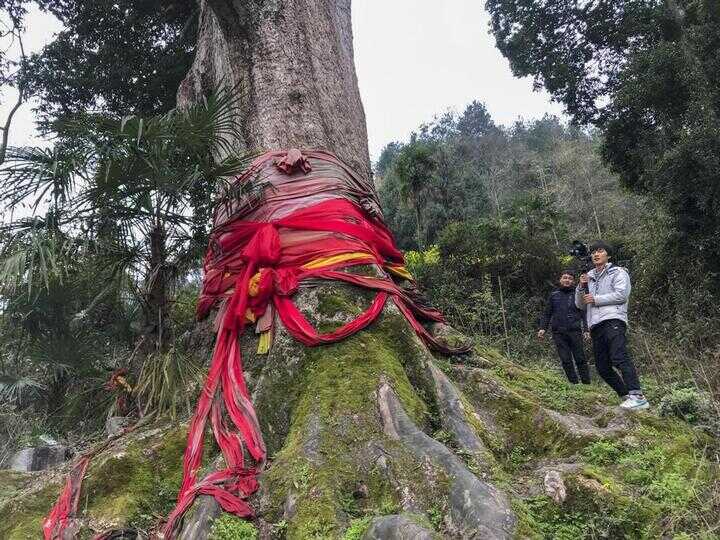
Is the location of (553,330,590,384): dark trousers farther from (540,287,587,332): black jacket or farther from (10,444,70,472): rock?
(10,444,70,472): rock

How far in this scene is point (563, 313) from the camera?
626 centimetres

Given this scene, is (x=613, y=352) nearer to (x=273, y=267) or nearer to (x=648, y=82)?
(x=273, y=267)

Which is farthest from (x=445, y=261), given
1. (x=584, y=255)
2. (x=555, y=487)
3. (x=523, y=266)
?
(x=555, y=487)

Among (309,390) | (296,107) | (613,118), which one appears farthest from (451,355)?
(613,118)

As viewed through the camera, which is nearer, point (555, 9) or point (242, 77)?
point (242, 77)

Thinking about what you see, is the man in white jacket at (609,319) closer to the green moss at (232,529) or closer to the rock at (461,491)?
the rock at (461,491)

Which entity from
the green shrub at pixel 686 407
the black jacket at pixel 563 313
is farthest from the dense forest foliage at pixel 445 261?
the black jacket at pixel 563 313

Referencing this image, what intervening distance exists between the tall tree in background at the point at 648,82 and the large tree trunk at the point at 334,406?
24.0 ft

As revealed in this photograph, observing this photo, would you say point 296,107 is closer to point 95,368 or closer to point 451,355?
point 451,355

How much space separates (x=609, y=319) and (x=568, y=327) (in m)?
2.02

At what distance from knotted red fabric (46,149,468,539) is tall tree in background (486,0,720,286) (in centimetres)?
749

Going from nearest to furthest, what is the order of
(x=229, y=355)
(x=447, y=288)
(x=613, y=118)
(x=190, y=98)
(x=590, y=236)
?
(x=229, y=355) < (x=190, y=98) < (x=447, y=288) < (x=613, y=118) < (x=590, y=236)

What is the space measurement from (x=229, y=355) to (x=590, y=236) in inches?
771

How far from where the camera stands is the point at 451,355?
4.16m
